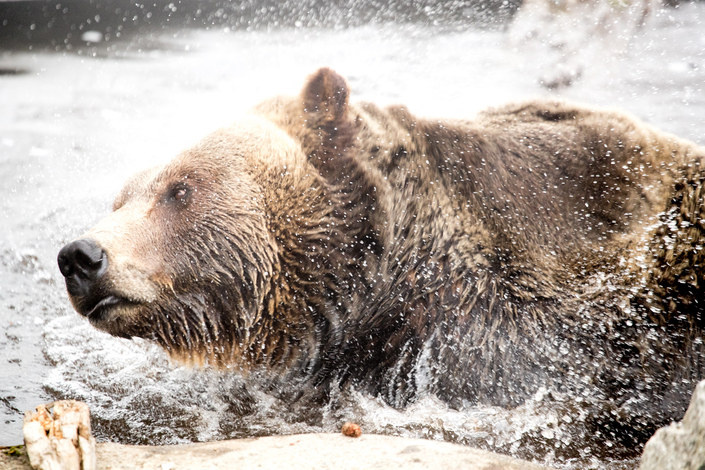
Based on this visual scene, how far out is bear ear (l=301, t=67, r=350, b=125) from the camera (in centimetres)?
275

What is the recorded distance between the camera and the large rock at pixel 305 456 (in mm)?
1905

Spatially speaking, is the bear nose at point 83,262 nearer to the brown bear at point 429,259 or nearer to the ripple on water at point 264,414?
the brown bear at point 429,259

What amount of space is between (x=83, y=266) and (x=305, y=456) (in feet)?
3.92

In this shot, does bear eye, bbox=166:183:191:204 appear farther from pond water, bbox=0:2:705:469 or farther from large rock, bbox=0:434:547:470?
large rock, bbox=0:434:547:470

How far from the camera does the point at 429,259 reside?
8.65 ft

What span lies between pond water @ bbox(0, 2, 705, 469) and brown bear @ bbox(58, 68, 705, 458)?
226 millimetres

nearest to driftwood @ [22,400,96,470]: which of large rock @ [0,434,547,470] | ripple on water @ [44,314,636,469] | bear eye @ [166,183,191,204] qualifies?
large rock @ [0,434,547,470]

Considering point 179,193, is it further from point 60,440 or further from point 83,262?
point 60,440

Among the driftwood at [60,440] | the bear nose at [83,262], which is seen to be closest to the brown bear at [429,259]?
the bear nose at [83,262]

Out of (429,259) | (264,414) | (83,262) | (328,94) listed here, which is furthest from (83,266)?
(429,259)

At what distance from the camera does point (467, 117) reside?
299 cm

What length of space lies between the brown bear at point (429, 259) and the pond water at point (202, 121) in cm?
23

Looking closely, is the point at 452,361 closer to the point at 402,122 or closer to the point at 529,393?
the point at 529,393

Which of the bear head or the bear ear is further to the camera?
the bear ear
